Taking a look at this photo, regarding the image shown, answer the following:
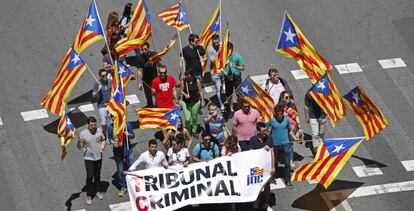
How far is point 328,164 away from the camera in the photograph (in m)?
28.3

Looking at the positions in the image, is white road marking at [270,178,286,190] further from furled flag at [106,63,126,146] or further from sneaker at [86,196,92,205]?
sneaker at [86,196,92,205]

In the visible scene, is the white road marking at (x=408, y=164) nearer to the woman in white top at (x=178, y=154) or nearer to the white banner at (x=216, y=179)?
the white banner at (x=216, y=179)

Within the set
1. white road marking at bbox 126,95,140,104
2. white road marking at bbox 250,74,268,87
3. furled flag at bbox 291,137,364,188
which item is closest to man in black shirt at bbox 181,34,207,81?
white road marking at bbox 126,95,140,104

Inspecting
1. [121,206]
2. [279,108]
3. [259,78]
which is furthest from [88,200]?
[259,78]

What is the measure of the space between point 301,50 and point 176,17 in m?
3.92

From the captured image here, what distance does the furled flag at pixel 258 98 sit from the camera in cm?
2934

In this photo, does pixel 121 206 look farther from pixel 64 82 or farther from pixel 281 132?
pixel 281 132

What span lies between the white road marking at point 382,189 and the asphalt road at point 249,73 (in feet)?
0.16

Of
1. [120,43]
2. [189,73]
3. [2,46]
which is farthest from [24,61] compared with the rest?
[189,73]

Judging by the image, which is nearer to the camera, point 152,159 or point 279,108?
point 152,159

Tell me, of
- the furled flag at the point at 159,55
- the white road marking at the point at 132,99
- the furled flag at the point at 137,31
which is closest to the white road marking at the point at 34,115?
the white road marking at the point at 132,99

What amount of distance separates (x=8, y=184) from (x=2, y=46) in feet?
19.6

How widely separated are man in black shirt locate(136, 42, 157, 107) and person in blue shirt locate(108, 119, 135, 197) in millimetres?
2841

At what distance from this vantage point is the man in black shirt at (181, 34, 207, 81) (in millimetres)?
31453
